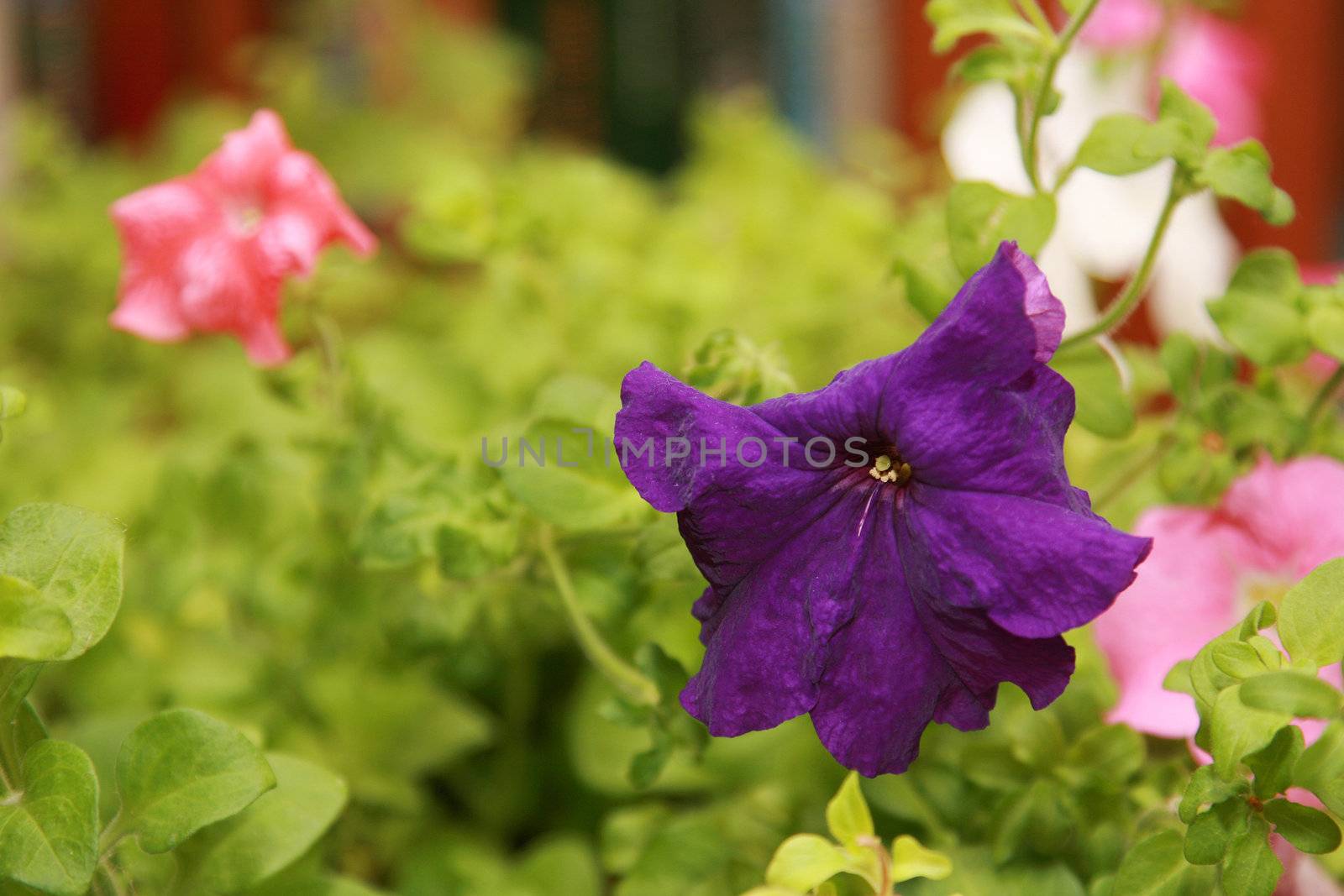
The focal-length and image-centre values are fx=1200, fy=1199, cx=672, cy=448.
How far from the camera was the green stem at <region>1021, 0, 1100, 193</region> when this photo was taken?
1.08 ft

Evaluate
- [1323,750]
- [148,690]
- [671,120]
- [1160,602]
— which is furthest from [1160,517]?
[671,120]

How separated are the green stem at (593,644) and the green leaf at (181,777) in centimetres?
10

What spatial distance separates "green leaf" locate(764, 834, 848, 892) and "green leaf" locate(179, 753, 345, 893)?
123mm

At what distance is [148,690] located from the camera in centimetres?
50

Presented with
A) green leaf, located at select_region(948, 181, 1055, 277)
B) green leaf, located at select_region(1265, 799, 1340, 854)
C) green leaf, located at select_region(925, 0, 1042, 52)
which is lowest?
green leaf, located at select_region(1265, 799, 1340, 854)

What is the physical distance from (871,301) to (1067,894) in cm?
35

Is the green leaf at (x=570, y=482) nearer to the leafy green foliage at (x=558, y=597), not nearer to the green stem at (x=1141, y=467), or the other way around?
the leafy green foliage at (x=558, y=597)

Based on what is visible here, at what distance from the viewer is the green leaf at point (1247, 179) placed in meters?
0.31

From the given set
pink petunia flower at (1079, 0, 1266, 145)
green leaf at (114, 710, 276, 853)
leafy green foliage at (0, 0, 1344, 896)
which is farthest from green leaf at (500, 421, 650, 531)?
pink petunia flower at (1079, 0, 1266, 145)

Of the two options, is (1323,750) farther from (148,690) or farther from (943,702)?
(148,690)

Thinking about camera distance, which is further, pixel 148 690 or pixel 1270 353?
pixel 148 690

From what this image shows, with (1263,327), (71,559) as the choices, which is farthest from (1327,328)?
(71,559)

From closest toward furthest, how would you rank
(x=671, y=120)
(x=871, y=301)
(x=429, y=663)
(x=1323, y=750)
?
1. (x=1323, y=750)
2. (x=429, y=663)
3. (x=871, y=301)
4. (x=671, y=120)

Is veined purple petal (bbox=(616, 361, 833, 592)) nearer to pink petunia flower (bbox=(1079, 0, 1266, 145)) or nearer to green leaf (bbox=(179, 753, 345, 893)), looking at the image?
green leaf (bbox=(179, 753, 345, 893))
